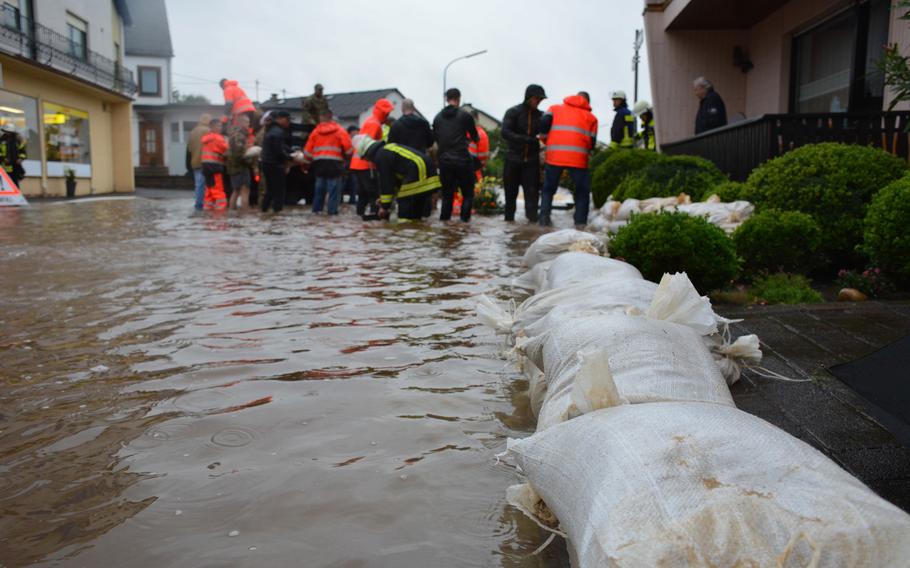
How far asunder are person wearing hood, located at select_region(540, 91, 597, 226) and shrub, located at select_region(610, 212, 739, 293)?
6.51 metres

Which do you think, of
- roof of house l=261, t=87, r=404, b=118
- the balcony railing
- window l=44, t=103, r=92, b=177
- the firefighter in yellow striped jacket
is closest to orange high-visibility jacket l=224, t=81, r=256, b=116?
the firefighter in yellow striped jacket

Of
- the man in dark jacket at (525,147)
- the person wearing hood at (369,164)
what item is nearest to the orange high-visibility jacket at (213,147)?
the person wearing hood at (369,164)

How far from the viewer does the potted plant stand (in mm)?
26656

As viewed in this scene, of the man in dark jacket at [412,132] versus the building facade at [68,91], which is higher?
the building facade at [68,91]

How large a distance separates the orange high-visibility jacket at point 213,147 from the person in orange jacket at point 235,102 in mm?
489

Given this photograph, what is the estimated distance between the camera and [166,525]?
2039 mm

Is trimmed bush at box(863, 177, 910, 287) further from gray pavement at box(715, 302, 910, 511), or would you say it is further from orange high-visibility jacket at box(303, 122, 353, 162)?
orange high-visibility jacket at box(303, 122, 353, 162)

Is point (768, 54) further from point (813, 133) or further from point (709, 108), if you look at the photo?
point (813, 133)

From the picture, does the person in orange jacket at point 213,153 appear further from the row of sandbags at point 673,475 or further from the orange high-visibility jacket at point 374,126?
the row of sandbags at point 673,475

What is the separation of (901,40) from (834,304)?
5.37m

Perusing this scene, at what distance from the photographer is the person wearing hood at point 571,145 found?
450 inches

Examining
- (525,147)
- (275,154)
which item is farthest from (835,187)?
(275,154)

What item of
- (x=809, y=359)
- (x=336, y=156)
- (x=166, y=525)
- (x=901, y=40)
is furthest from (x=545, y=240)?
(x=336, y=156)

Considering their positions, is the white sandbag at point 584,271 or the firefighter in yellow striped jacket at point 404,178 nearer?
the white sandbag at point 584,271
